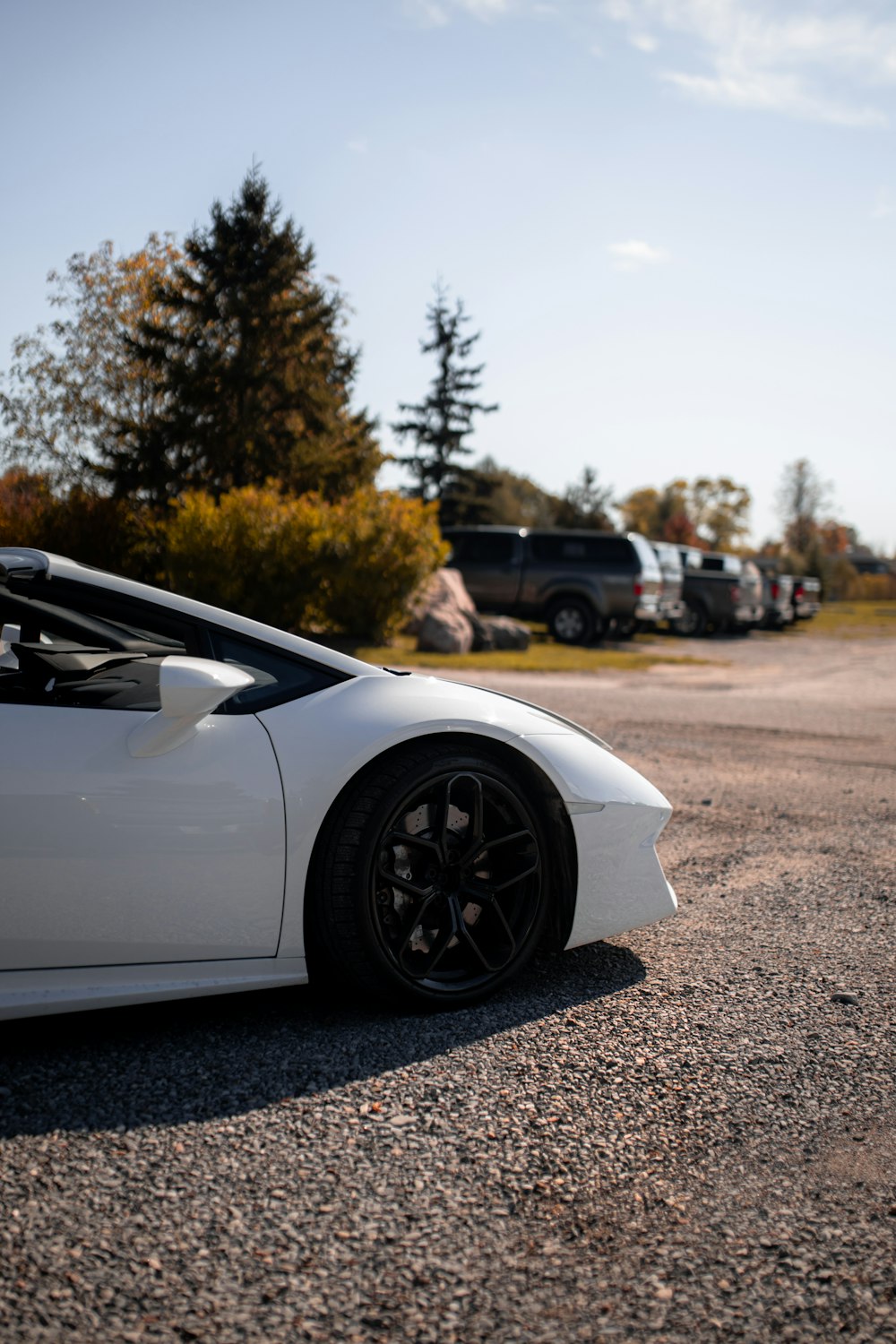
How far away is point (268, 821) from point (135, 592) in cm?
74

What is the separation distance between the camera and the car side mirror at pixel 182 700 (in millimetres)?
2740

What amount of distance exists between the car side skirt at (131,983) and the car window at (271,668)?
2.33ft

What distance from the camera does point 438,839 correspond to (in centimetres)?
310

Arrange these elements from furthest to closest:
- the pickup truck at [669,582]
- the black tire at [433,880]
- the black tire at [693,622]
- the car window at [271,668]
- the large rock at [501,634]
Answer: the black tire at [693,622], the pickup truck at [669,582], the large rock at [501,634], the car window at [271,668], the black tire at [433,880]

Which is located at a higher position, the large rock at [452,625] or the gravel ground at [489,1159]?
the large rock at [452,625]

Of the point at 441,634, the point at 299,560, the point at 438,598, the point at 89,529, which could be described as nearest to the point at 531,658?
the point at 441,634

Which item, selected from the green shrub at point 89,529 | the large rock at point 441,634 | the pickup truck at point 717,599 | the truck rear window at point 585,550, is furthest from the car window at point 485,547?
the green shrub at point 89,529

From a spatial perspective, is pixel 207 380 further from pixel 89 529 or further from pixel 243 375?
pixel 89 529

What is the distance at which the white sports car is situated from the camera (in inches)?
107

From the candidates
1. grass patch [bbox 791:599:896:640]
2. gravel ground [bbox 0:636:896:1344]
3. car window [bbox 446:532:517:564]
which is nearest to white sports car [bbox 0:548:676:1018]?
gravel ground [bbox 0:636:896:1344]

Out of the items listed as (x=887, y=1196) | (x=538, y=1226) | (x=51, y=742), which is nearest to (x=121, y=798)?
(x=51, y=742)

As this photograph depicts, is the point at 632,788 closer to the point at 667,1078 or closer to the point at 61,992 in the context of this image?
the point at 667,1078

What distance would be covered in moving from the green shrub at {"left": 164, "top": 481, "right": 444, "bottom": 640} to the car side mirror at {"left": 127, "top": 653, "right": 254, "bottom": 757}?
46.3 ft

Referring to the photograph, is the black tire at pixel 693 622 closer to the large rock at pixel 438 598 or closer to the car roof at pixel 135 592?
the large rock at pixel 438 598
